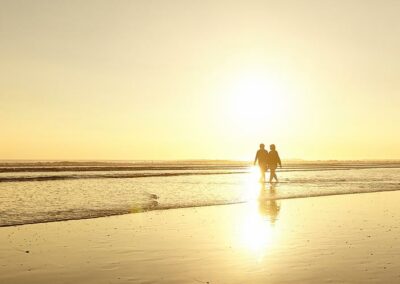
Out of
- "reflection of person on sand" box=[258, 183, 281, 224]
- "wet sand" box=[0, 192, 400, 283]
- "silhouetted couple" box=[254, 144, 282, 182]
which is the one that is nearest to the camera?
"wet sand" box=[0, 192, 400, 283]

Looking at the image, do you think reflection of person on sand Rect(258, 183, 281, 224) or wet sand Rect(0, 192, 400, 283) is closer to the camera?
wet sand Rect(0, 192, 400, 283)

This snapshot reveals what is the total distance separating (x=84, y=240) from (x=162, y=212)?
21.5 feet

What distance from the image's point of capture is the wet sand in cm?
784

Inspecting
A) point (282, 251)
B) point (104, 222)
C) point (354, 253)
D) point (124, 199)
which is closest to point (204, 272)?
point (282, 251)

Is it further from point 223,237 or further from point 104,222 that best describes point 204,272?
point 104,222

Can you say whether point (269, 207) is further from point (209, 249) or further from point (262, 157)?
point (262, 157)

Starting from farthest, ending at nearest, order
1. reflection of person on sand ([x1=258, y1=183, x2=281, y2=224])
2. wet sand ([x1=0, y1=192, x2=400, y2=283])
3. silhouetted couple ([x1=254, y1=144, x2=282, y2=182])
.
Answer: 1. silhouetted couple ([x1=254, y1=144, x2=282, y2=182])
2. reflection of person on sand ([x1=258, y1=183, x2=281, y2=224])
3. wet sand ([x1=0, y1=192, x2=400, y2=283])

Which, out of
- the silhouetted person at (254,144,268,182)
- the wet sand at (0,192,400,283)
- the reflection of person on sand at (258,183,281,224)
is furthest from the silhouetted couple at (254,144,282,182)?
the wet sand at (0,192,400,283)

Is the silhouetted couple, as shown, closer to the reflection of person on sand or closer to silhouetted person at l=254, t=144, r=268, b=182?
silhouetted person at l=254, t=144, r=268, b=182

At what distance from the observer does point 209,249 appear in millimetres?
10172

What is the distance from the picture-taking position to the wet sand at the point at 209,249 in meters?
7.84

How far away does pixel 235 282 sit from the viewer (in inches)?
291

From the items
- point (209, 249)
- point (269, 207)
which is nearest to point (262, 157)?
point (269, 207)


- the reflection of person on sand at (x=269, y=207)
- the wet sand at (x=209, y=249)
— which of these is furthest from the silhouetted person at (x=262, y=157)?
the wet sand at (x=209, y=249)
